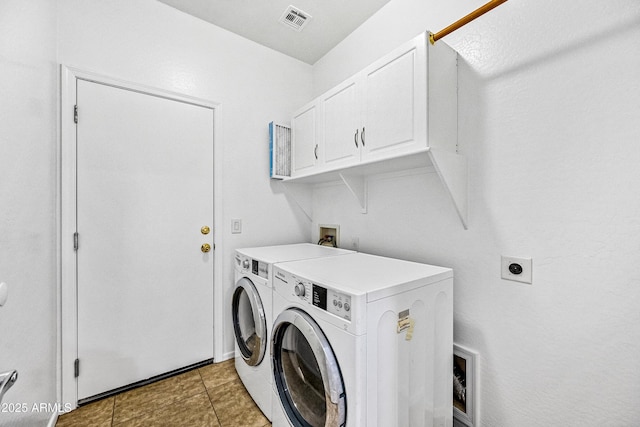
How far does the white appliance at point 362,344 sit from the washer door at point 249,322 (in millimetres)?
162

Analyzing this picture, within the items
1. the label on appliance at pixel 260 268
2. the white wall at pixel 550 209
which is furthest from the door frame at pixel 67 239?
the white wall at pixel 550 209

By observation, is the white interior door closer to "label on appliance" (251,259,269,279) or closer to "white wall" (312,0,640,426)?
"label on appliance" (251,259,269,279)

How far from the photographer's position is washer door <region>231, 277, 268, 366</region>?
1.49 m

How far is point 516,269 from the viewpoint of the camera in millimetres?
1210

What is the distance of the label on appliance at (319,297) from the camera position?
1.05 m

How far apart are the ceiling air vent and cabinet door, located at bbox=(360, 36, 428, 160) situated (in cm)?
87

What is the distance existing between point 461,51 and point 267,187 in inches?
67.3

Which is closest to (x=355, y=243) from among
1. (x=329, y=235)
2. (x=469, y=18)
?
(x=329, y=235)

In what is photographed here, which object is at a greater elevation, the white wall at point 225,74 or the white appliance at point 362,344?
the white wall at point 225,74

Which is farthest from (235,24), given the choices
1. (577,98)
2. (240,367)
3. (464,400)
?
(464,400)

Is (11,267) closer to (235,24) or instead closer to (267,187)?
(267,187)

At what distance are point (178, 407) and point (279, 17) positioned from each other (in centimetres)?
279

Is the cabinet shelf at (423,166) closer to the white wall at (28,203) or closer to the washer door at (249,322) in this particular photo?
the washer door at (249,322)

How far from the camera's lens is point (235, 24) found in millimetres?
2080
